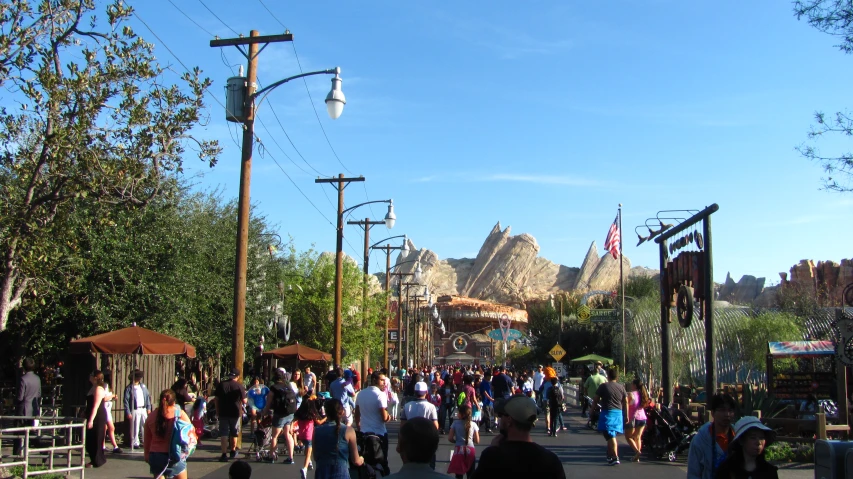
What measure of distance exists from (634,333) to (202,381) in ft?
Result: 64.6

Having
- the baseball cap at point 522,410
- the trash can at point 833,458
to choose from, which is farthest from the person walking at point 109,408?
the trash can at point 833,458

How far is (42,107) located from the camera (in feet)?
34.9

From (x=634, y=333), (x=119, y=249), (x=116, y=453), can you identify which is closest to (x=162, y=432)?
(x=116, y=453)

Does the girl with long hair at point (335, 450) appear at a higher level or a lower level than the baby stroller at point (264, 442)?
higher

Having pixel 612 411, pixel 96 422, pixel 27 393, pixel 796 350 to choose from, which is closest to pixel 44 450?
pixel 96 422

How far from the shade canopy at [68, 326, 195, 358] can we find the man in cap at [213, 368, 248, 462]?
1.48 metres

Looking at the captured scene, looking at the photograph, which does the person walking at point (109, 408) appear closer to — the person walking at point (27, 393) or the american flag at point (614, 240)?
the person walking at point (27, 393)

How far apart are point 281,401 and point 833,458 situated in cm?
1034

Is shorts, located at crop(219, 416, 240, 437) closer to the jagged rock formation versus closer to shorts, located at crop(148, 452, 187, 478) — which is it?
shorts, located at crop(148, 452, 187, 478)

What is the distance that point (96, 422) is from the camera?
13.1 m

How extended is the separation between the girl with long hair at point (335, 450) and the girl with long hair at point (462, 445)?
1856 mm

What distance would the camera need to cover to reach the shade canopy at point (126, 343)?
14992 mm

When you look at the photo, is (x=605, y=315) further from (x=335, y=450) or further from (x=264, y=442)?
(x=335, y=450)

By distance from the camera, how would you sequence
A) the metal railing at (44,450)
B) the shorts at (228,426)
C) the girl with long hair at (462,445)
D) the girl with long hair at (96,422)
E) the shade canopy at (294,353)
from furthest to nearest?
the shade canopy at (294,353) < the shorts at (228,426) < the girl with long hair at (96,422) < the metal railing at (44,450) < the girl with long hair at (462,445)
